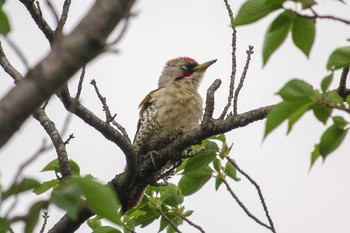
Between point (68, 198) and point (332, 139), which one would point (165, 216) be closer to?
point (332, 139)

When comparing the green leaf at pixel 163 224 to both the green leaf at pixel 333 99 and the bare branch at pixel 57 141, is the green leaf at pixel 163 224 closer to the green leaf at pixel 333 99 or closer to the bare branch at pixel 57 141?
the bare branch at pixel 57 141

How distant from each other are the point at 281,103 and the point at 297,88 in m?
0.08

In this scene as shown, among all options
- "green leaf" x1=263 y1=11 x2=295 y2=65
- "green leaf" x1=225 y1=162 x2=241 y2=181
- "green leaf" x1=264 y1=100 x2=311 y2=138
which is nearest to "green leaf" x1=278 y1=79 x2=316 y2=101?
"green leaf" x1=264 y1=100 x2=311 y2=138

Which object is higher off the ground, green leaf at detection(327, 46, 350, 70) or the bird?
the bird

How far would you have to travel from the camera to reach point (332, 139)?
9.29 feet

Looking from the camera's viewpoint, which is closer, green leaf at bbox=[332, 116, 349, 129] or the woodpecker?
green leaf at bbox=[332, 116, 349, 129]

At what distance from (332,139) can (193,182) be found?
6.10 feet

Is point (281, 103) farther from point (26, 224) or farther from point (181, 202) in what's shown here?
point (181, 202)

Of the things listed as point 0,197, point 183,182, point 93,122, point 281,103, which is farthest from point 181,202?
point 0,197

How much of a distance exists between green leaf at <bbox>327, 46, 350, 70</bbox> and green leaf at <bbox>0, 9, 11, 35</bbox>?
121 centimetres

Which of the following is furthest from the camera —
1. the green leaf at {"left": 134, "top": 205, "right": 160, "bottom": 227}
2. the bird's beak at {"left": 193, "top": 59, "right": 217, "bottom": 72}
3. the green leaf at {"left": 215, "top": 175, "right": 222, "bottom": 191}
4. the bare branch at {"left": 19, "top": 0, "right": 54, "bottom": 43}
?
the bird's beak at {"left": 193, "top": 59, "right": 217, "bottom": 72}

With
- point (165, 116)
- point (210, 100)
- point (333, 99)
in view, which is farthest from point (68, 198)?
point (165, 116)

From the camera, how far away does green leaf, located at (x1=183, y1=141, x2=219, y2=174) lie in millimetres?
4199

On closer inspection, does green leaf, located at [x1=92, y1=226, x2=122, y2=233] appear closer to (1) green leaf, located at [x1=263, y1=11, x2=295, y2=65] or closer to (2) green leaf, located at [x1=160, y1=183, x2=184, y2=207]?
(2) green leaf, located at [x1=160, y1=183, x2=184, y2=207]
